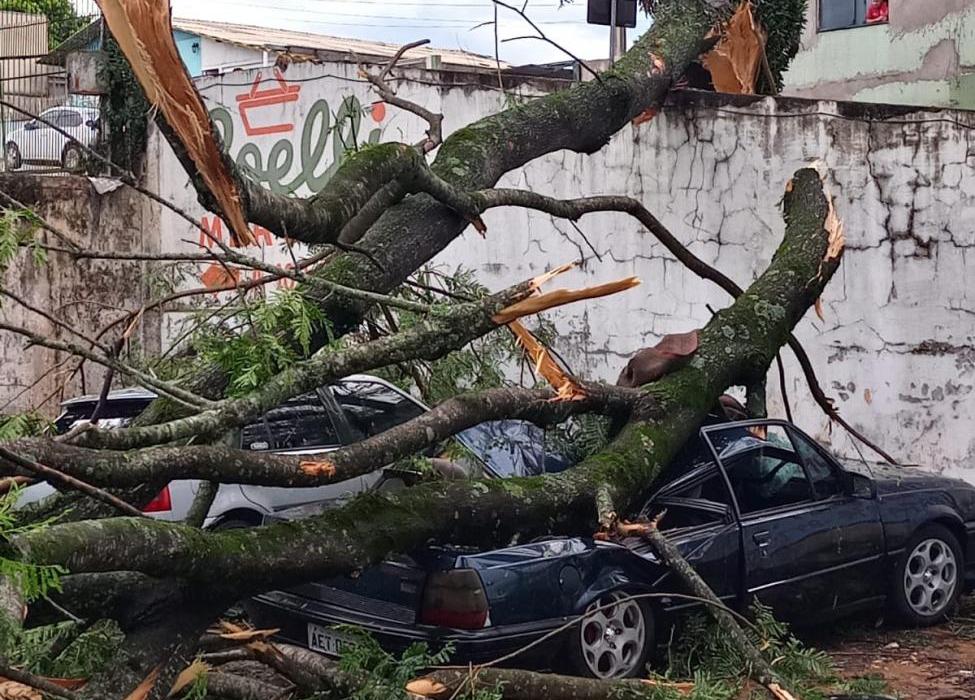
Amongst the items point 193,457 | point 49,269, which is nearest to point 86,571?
point 193,457

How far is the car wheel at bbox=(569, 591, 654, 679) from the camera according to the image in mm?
6082

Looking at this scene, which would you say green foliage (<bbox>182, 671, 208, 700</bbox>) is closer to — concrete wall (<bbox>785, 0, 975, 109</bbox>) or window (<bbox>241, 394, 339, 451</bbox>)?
window (<bbox>241, 394, 339, 451</bbox>)

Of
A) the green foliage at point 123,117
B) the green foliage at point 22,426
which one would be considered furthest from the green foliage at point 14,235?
the green foliage at point 123,117

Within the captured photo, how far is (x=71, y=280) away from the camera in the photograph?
13195 mm

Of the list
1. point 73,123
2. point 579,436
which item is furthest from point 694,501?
point 73,123

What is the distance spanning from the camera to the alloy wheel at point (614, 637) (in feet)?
20.2

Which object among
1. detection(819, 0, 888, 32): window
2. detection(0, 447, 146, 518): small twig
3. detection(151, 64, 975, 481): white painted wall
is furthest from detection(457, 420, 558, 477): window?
detection(819, 0, 888, 32): window

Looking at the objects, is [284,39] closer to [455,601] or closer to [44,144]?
[44,144]

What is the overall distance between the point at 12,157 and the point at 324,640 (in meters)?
11.2

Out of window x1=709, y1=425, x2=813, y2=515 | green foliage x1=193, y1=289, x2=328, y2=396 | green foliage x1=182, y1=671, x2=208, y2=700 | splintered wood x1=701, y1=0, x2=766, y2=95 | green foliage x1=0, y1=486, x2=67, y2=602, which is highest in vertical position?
splintered wood x1=701, y1=0, x2=766, y2=95

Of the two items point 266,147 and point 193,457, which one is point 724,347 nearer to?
point 193,457

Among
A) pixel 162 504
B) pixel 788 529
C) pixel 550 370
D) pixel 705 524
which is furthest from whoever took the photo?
pixel 162 504

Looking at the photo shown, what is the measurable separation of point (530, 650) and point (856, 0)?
58.3 feet

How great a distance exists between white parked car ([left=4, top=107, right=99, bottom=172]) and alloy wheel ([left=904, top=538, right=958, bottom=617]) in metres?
9.23
